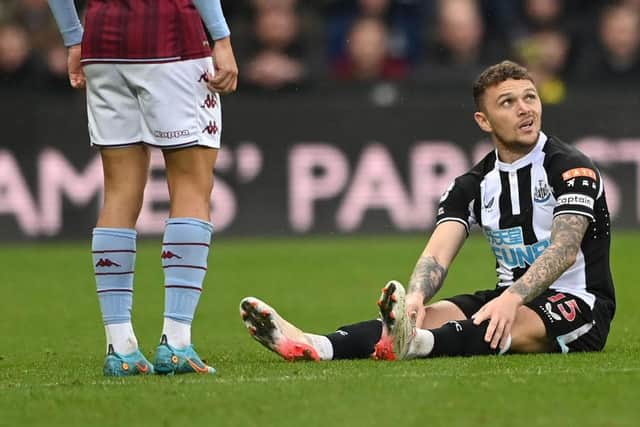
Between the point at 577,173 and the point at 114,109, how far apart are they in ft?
6.18

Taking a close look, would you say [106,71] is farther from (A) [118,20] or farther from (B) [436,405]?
(B) [436,405]

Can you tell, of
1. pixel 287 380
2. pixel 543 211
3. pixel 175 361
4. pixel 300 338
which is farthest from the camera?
pixel 543 211

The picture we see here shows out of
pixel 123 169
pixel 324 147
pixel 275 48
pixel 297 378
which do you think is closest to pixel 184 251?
pixel 123 169

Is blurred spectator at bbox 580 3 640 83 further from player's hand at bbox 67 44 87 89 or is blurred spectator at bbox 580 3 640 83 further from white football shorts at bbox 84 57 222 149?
white football shorts at bbox 84 57 222 149

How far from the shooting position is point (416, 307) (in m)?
6.13

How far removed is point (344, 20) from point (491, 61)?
4.84ft

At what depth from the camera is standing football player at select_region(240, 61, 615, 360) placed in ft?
19.4

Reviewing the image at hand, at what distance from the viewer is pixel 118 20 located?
18.2ft

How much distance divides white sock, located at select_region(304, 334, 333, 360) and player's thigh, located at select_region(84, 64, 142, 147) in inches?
42.2

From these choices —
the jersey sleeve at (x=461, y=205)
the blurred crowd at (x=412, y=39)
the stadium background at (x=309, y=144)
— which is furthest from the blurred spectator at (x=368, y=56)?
the jersey sleeve at (x=461, y=205)

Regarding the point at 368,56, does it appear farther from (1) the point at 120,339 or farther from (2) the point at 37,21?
(1) the point at 120,339

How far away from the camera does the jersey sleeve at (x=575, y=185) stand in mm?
6078

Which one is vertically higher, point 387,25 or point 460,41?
point 387,25

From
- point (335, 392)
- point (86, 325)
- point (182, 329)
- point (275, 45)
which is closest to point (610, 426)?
point (335, 392)
